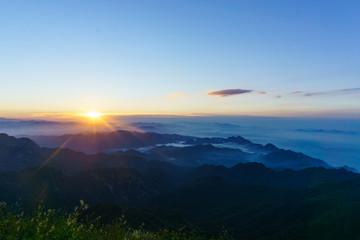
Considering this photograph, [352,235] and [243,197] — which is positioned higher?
[352,235]

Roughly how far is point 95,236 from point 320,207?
15215cm

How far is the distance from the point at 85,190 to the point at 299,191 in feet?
623

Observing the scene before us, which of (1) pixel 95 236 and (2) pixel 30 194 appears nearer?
(1) pixel 95 236

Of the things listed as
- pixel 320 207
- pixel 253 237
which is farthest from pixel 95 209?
pixel 320 207

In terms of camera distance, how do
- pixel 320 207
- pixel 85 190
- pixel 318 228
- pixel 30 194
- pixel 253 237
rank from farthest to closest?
pixel 85 190 → pixel 30 194 → pixel 320 207 → pixel 253 237 → pixel 318 228

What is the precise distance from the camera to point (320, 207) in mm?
127438

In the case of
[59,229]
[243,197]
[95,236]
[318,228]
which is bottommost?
[243,197]

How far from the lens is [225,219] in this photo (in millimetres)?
143625

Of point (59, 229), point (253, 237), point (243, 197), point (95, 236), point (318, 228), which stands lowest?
point (243, 197)

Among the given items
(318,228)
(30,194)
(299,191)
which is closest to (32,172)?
(30,194)

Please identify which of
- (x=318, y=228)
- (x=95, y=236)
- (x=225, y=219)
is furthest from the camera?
(x=225, y=219)

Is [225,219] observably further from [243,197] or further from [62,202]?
[62,202]

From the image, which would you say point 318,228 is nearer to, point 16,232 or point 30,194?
point 16,232

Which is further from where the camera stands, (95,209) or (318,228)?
(95,209)
